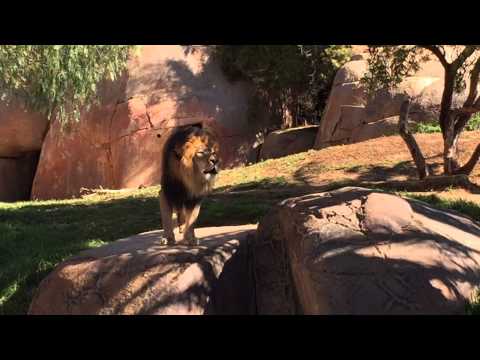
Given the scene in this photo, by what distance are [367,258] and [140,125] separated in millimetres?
14085

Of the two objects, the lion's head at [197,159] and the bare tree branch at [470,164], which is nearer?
the lion's head at [197,159]

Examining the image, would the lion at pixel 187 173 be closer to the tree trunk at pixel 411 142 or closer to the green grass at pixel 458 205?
the green grass at pixel 458 205

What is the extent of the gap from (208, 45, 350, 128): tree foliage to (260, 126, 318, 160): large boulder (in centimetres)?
159

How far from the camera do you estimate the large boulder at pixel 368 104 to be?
15.9 metres

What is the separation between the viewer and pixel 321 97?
66.5 feet

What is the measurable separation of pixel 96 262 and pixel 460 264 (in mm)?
3257

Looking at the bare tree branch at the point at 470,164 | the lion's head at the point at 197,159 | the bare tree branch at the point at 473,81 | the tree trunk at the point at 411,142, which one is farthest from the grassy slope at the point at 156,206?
the lion's head at the point at 197,159

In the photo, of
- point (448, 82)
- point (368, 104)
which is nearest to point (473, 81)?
point (448, 82)

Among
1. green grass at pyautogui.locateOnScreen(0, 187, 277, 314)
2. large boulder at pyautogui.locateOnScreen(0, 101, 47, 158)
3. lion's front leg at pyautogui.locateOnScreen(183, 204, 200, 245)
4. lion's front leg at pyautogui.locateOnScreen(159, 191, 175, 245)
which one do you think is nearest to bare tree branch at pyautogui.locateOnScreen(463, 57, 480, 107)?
green grass at pyautogui.locateOnScreen(0, 187, 277, 314)

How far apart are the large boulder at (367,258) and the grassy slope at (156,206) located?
3024 millimetres

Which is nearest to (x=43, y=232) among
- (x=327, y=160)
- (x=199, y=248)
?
(x=199, y=248)

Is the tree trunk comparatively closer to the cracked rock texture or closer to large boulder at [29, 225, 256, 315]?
large boulder at [29, 225, 256, 315]
